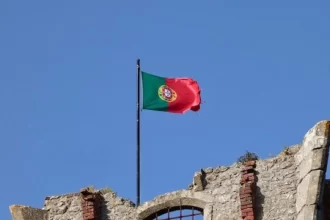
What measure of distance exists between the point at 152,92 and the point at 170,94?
530mm

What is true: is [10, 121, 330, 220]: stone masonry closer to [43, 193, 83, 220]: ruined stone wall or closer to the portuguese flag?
[43, 193, 83, 220]: ruined stone wall

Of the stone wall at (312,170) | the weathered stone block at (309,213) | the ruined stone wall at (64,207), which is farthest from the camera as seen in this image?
the ruined stone wall at (64,207)

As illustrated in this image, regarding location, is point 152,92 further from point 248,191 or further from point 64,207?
point 248,191

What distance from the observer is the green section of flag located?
127 feet

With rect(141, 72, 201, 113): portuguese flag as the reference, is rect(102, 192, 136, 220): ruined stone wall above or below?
below

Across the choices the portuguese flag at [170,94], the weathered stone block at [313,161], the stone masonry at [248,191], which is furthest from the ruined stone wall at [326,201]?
the portuguese flag at [170,94]

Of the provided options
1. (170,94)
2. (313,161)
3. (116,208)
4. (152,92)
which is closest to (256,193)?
(313,161)

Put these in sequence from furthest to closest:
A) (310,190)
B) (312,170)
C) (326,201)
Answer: (326,201) < (312,170) < (310,190)

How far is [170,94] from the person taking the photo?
38.9 meters

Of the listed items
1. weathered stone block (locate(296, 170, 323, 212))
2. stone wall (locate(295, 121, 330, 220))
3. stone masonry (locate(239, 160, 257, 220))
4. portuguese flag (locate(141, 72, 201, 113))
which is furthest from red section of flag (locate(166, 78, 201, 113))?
weathered stone block (locate(296, 170, 323, 212))

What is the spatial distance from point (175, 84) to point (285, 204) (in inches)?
278

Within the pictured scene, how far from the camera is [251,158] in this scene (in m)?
37.1

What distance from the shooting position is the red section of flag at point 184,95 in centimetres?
3856

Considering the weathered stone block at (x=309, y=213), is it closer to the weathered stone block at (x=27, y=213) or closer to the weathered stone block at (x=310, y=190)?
the weathered stone block at (x=310, y=190)
